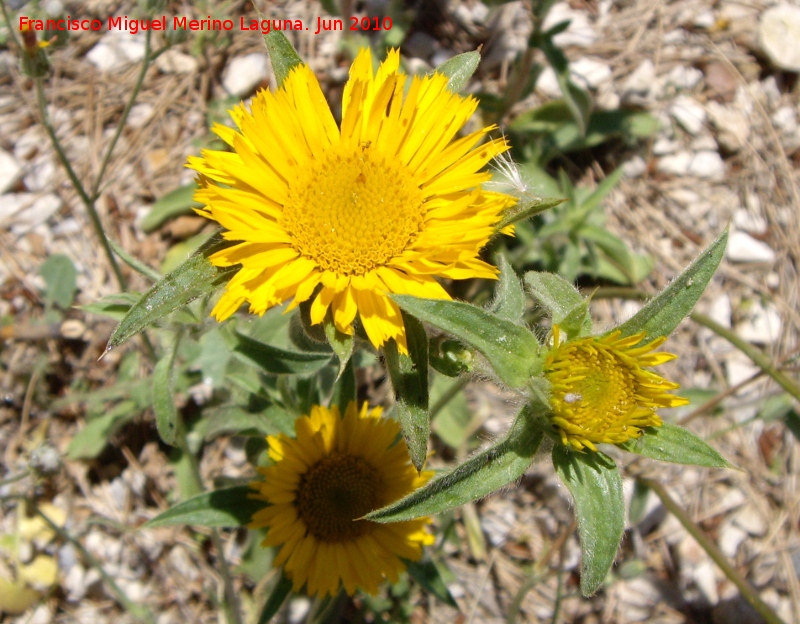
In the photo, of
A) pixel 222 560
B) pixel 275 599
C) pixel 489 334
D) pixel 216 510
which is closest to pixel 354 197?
pixel 489 334

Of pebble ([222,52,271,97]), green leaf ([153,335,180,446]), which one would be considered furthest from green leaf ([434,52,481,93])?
pebble ([222,52,271,97])

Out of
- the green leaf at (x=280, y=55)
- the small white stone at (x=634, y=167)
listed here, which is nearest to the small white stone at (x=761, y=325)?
the small white stone at (x=634, y=167)

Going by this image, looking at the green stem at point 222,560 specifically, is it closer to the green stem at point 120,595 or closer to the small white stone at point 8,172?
the green stem at point 120,595

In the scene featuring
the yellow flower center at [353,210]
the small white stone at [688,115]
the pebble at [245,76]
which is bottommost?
the small white stone at [688,115]

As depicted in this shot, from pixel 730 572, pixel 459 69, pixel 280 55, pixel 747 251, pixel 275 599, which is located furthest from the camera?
pixel 747 251

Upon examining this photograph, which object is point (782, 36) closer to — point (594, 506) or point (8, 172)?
point (594, 506)

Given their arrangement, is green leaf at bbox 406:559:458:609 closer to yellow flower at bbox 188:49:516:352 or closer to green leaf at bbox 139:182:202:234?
yellow flower at bbox 188:49:516:352
